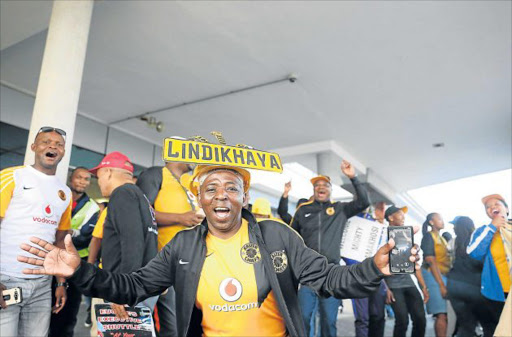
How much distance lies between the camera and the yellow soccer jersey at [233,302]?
1735mm

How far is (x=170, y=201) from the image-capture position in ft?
10.5

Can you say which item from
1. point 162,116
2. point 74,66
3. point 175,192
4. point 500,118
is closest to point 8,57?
point 162,116

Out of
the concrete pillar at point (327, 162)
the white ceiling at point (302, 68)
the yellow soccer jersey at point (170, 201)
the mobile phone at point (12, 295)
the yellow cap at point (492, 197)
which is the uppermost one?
the white ceiling at point (302, 68)

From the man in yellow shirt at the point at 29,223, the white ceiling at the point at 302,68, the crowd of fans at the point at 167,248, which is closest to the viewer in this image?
the crowd of fans at the point at 167,248

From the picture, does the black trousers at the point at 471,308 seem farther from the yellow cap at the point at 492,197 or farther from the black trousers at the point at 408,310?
the yellow cap at the point at 492,197

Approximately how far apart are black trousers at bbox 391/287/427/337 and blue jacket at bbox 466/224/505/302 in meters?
0.97

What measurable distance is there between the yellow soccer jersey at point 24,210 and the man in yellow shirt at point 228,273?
1078 millimetres

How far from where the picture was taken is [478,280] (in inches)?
163

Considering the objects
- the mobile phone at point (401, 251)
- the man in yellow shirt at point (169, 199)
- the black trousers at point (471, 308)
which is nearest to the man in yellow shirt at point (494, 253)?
the black trousers at point (471, 308)

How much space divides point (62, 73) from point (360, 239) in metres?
3.70

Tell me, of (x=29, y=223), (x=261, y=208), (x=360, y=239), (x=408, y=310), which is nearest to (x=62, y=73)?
(x=29, y=223)

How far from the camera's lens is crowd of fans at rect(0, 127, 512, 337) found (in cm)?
181

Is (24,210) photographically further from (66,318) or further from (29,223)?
(66,318)

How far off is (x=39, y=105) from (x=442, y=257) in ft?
17.9
